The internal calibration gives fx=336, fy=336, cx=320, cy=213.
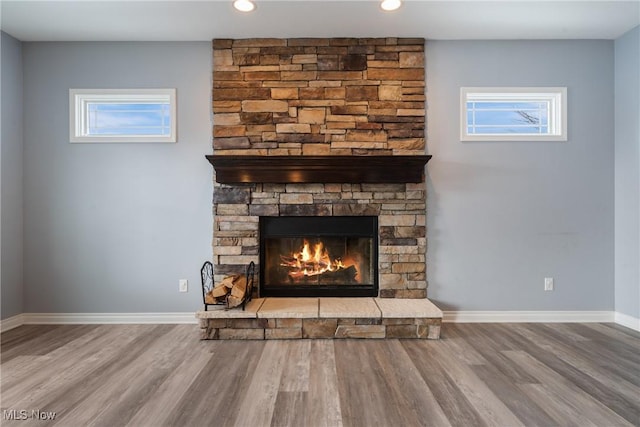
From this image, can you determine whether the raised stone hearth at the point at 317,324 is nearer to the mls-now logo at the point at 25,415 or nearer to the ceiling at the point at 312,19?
the mls-now logo at the point at 25,415

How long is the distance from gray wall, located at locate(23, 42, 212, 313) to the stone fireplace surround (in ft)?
0.87

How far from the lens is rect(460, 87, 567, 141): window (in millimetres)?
3346

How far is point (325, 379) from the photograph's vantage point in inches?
86.8

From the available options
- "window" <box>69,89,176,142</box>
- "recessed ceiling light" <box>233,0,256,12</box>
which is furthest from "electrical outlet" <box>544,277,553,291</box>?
"window" <box>69,89,176,142</box>

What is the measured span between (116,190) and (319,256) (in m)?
2.15

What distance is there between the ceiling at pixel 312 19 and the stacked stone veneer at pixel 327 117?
19cm

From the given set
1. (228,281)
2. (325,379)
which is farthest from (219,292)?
(325,379)

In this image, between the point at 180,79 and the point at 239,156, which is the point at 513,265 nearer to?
the point at 239,156

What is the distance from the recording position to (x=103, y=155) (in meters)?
3.38

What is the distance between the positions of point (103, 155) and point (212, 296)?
1.85 m

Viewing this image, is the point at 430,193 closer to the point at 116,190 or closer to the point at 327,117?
the point at 327,117

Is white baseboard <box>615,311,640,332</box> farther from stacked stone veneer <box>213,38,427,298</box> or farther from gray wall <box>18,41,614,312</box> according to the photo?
stacked stone veneer <box>213,38,427,298</box>

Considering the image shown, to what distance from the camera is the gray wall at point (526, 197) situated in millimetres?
3340

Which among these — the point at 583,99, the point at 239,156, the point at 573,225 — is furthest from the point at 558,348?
the point at 239,156
